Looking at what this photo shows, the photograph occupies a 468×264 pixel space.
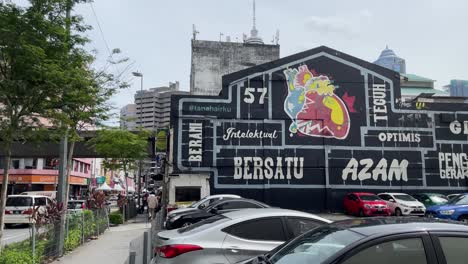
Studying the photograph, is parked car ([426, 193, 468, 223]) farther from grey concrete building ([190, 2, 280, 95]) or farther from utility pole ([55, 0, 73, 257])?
grey concrete building ([190, 2, 280, 95])

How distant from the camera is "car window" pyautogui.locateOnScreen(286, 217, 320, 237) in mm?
6828

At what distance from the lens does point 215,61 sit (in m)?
46.8

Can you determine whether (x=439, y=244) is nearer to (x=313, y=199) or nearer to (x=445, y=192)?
(x=313, y=199)

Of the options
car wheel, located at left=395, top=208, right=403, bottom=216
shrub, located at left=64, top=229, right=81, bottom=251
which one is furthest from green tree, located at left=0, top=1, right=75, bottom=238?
car wheel, located at left=395, top=208, right=403, bottom=216

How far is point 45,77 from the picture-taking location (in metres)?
8.59

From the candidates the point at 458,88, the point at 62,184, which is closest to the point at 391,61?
the point at 458,88

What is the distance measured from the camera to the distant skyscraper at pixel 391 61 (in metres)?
123

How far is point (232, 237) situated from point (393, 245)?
3.04 meters

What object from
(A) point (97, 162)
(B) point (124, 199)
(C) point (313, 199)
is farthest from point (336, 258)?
(A) point (97, 162)

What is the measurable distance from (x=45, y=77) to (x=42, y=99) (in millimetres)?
612

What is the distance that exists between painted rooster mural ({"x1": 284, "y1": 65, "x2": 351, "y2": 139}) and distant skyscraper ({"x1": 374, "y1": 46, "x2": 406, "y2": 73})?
94.7 m

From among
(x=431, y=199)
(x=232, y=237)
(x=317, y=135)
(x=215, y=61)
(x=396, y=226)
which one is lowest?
(x=431, y=199)

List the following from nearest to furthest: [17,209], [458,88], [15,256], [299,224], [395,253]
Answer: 1. [395,253]
2. [299,224]
3. [15,256]
4. [17,209]
5. [458,88]

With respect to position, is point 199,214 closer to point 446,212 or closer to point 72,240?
point 72,240
